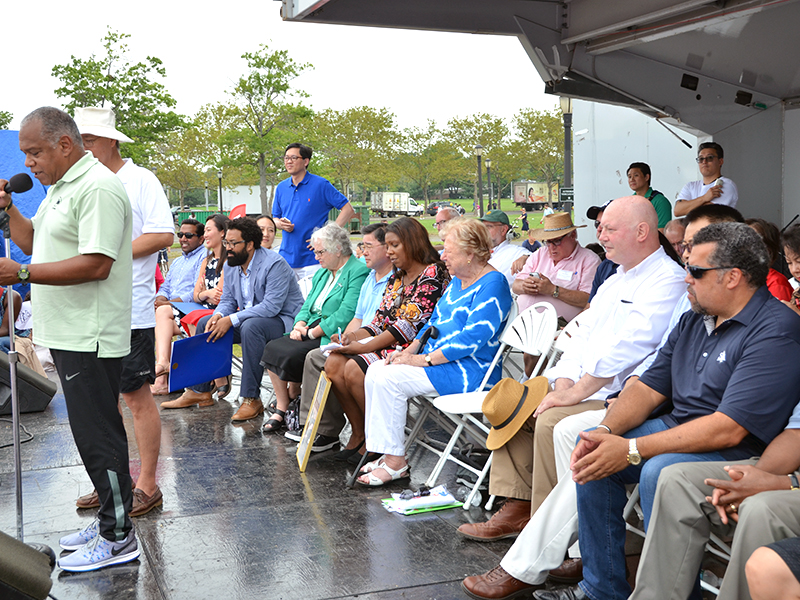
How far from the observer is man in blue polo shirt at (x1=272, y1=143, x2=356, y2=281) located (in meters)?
7.03

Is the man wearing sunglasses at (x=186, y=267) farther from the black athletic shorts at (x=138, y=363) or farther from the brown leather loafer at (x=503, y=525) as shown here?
the brown leather loafer at (x=503, y=525)

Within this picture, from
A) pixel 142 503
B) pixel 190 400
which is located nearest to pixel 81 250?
pixel 142 503

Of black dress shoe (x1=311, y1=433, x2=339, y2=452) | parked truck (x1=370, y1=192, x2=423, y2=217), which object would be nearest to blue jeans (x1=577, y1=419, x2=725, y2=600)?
black dress shoe (x1=311, y1=433, x2=339, y2=452)

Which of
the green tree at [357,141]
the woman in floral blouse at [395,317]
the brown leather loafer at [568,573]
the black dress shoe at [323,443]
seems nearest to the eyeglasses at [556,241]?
the woman in floral blouse at [395,317]

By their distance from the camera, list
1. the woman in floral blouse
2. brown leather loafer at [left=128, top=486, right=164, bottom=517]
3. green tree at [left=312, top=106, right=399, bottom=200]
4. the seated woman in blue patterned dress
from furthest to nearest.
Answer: green tree at [left=312, top=106, right=399, bottom=200] → the woman in floral blouse → the seated woman in blue patterned dress → brown leather loafer at [left=128, top=486, right=164, bottom=517]

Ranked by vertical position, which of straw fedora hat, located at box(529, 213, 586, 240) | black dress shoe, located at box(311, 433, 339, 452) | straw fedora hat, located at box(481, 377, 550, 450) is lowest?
black dress shoe, located at box(311, 433, 339, 452)

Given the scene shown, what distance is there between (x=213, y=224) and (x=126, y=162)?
10.1 feet

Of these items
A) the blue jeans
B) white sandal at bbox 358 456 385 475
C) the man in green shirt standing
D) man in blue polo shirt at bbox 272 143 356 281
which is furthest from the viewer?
man in blue polo shirt at bbox 272 143 356 281

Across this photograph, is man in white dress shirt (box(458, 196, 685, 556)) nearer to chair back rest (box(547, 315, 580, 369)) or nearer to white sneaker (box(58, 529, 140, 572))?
chair back rest (box(547, 315, 580, 369))

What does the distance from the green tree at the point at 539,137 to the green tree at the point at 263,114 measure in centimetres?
1093

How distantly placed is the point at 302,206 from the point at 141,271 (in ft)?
10.7

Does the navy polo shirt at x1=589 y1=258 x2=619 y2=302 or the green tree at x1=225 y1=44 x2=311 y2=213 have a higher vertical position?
the green tree at x1=225 y1=44 x2=311 y2=213

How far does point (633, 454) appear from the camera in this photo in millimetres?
2699

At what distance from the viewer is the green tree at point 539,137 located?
3578 centimetres
